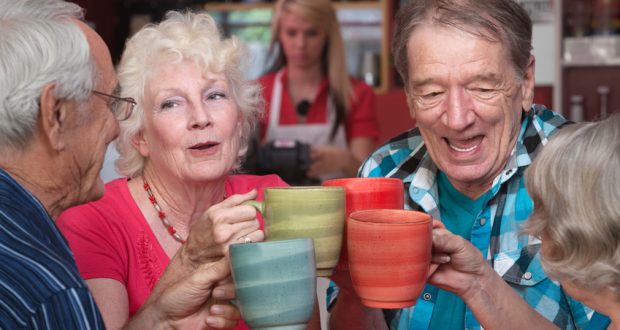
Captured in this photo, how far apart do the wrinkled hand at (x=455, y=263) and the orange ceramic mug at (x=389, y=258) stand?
0.12 metres

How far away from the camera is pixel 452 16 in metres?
1.53

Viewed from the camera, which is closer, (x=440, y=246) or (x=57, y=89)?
(x=57, y=89)

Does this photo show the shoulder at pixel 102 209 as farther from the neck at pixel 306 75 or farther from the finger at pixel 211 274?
the neck at pixel 306 75

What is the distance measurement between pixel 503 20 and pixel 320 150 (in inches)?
60.4

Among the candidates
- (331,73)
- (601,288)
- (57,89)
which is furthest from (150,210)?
(331,73)

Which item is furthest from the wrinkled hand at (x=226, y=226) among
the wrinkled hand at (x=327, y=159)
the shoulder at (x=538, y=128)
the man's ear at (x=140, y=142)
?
the wrinkled hand at (x=327, y=159)

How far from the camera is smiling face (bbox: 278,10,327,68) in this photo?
10.5ft

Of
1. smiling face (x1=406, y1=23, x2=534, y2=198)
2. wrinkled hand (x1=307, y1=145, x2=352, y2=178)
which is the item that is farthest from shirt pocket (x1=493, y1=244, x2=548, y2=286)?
wrinkled hand (x1=307, y1=145, x2=352, y2=178)

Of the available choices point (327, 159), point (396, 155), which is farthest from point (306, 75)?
point (396, 155)

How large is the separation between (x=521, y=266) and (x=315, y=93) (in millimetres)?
1877

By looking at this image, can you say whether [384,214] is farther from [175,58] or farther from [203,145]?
[175,58]

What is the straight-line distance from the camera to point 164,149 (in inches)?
63.9

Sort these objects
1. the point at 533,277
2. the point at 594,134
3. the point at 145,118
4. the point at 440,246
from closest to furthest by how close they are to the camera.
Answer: the point at 594,134, the point at 440,246, the point at 533,277, the point at 145,118

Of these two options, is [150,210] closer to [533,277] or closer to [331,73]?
[533,277]
